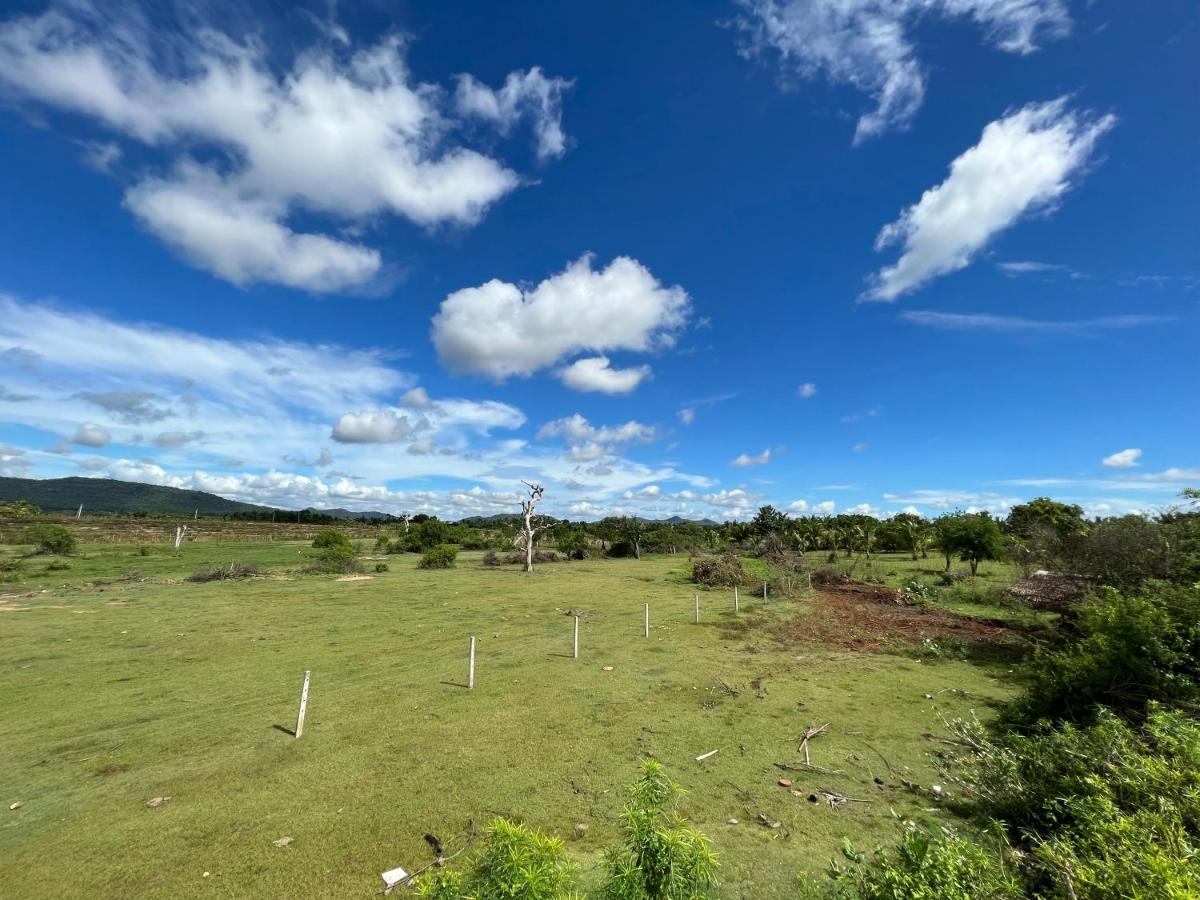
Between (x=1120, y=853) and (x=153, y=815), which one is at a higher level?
(x=1120, y=853)

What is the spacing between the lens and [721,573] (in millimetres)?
28125

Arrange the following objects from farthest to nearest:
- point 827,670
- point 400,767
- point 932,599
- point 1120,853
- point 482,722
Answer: point 932,599 < point 827,670 < point 482,722 < point 400,767 < point 1120,853

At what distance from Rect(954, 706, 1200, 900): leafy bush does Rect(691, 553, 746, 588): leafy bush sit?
850 inches

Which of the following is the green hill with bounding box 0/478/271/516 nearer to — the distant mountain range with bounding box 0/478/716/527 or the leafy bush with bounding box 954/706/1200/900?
the distant mountain range with bounding box 0/478/716/527

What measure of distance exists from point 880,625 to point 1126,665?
10.8 metres

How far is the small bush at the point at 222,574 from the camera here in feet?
88.7

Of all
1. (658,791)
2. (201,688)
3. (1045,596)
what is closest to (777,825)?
(658,791)

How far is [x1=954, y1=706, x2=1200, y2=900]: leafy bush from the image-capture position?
3020mm

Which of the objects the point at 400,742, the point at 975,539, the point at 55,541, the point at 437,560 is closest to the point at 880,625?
the point at 400,742

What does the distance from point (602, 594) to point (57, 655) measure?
18.0 meters

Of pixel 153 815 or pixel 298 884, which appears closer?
pixel 298 884

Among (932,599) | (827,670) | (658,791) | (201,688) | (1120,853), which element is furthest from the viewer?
(932,599)

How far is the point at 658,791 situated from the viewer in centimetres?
370

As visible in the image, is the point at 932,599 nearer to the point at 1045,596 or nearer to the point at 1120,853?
the point at 1045,596
